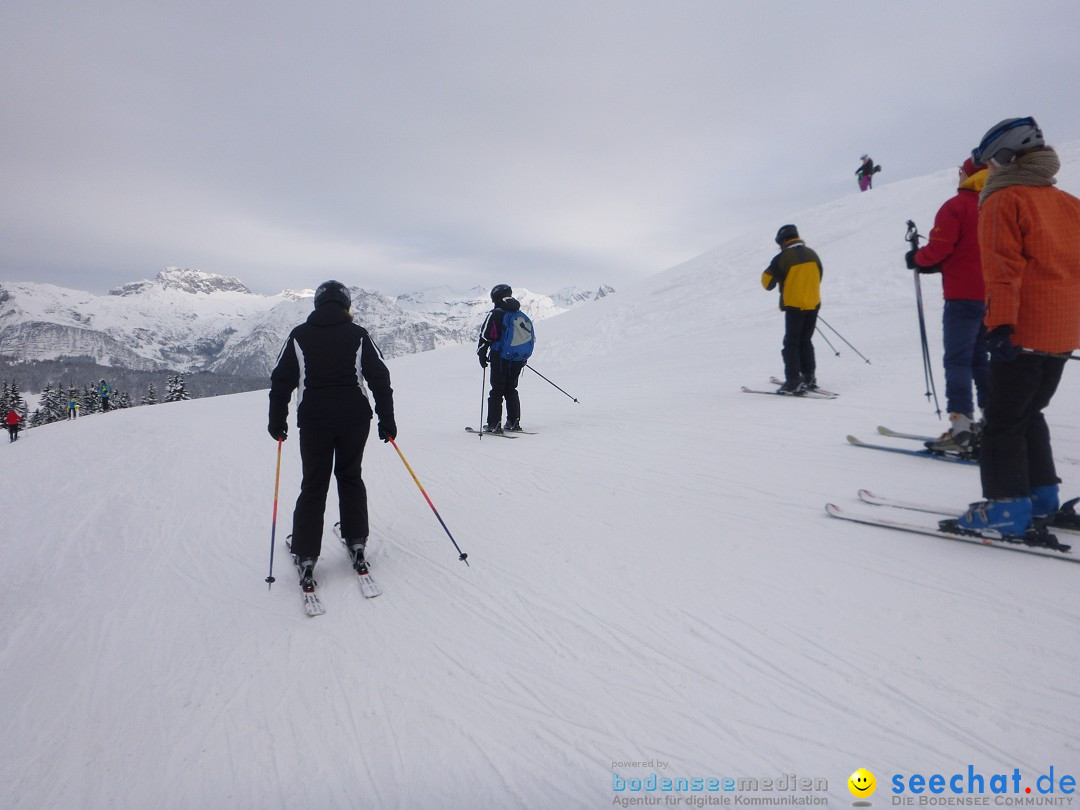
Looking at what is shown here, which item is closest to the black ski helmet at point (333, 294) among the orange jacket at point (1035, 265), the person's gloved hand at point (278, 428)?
the person's gloved hand at point (278, 428)

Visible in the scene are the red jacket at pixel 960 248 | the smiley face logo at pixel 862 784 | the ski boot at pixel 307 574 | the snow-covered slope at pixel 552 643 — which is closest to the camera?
the smiley face logo at pixel 862 784

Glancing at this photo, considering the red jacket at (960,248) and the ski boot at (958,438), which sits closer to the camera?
the red jacket at (960,248)

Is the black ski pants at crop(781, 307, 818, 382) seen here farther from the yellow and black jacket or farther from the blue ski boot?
the blue ski boot

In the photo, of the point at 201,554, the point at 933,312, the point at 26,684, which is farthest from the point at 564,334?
the point at 26,684

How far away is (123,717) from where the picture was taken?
261 centimetres

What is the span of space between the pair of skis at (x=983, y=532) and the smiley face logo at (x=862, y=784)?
214cm

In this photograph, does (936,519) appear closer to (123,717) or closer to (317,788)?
(317,788)

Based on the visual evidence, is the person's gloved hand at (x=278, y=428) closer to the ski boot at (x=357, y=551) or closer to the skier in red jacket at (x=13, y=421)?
the ski boot at (x=357, y=551)

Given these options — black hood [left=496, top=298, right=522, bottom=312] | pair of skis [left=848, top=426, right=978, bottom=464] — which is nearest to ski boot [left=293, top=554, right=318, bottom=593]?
black hood [left=496, top=298, right=522, bottom=312]

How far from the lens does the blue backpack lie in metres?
7.48

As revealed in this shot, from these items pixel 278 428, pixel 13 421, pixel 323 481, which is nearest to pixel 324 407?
pixel 278 428

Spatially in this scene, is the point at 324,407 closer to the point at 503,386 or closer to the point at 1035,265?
the point at 503,386

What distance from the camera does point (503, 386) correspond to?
7.88 metres

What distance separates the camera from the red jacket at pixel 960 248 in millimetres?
4613
